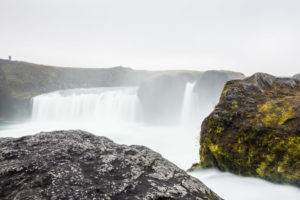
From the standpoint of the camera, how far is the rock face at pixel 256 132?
4.14 metres

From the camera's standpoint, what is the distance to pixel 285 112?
15.2 ft

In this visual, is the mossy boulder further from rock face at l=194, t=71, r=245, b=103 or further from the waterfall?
the waterfall

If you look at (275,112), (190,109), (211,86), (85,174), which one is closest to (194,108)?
(190,109)

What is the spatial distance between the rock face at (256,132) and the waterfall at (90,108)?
42708 mm

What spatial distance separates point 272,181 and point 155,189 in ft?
12.2

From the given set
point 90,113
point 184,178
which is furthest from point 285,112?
point 90,113

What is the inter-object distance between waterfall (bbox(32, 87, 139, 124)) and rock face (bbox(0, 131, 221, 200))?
44.2m

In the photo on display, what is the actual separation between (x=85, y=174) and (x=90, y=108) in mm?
50538

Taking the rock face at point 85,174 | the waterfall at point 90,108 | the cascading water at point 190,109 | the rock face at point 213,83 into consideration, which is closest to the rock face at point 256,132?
the rock face at point 85,174

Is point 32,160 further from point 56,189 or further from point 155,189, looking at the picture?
point 155,189

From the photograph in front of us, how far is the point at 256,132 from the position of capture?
459 cm

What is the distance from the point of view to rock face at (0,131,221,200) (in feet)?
6.75

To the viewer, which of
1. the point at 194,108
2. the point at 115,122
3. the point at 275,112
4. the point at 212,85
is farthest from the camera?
the point at 115,122

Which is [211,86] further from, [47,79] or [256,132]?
[47,79]
